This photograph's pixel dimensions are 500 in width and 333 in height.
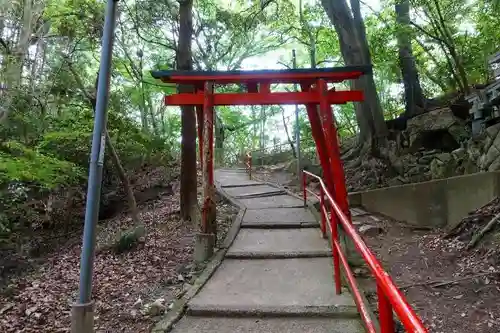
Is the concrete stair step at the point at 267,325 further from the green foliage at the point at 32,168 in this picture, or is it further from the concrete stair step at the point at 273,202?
the concrete stair step at the point at 273,202

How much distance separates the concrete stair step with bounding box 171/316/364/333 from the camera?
3902 mm

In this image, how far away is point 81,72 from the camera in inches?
663

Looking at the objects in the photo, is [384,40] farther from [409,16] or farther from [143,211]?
[143,211]

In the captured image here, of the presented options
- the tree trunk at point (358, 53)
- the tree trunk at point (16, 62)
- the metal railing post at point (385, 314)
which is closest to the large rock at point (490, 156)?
the tree trunk at point (358, 53)

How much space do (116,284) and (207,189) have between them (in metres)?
1.90

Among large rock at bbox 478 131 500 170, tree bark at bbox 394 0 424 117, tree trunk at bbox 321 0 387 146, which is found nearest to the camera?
large rock at bbox 478 131 500 170

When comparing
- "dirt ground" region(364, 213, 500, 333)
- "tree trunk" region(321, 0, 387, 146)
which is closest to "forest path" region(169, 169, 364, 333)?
"dirt ground" region(364, 213, 500, 333)

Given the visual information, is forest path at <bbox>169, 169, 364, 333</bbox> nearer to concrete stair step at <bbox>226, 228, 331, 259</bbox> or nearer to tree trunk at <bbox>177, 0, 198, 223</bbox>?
concrete stair step at <bbox>226, 228, 331, 259</bbox>

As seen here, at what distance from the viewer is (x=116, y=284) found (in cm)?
598

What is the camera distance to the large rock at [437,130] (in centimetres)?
1074

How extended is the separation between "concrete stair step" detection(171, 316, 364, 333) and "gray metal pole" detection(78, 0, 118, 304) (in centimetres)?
106

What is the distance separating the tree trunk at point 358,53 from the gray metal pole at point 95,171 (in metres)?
8.70

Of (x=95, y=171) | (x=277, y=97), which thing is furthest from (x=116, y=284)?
(x=277, y=97)

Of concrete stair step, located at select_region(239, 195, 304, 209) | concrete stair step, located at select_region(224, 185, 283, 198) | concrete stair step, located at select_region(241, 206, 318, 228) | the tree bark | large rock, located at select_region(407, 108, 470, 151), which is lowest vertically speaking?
concrete stair step, located at select_region(241, 206, 318, 228)
